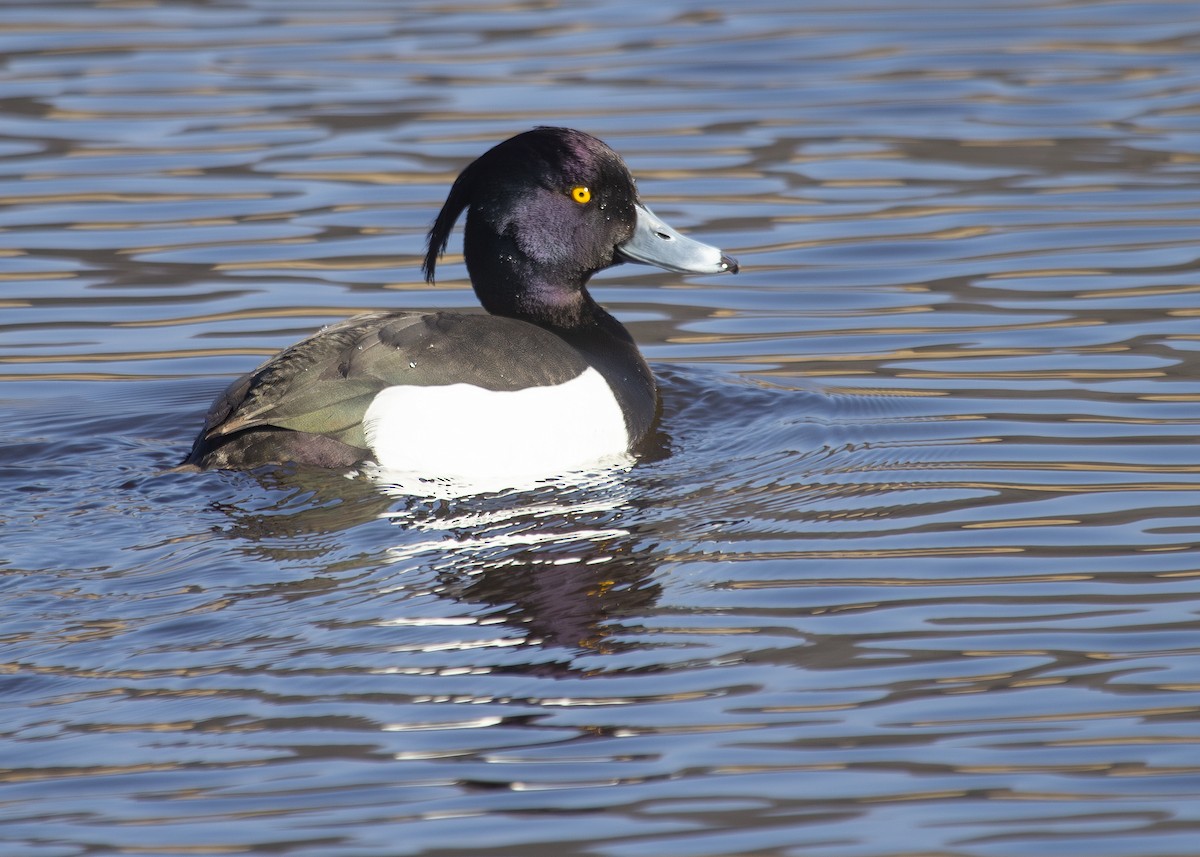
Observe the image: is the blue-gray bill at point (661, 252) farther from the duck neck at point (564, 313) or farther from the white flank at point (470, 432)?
the white flank at point (470, 432)

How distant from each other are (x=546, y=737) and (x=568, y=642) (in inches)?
22.6

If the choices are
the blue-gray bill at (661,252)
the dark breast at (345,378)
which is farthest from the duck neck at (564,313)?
the dark breast at (345,378)

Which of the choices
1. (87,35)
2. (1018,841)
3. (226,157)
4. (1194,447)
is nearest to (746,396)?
(1194,447)

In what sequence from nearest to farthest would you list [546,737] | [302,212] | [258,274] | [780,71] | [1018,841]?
[1018,841] < [546,737] < [258,274] < [302,212] < [780,71]

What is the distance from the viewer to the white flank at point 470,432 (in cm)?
593

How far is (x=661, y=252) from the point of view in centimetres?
705

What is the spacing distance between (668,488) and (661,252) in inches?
54.0

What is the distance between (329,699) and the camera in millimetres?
4340

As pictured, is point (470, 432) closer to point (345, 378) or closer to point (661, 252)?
point (345, 378)

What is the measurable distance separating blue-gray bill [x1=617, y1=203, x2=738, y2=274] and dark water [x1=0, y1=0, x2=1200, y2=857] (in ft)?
1.50

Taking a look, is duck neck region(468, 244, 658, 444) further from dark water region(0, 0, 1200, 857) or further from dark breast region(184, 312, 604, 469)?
dark breast region(184, 312, 604, 469)

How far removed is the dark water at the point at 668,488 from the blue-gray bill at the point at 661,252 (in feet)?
1.50

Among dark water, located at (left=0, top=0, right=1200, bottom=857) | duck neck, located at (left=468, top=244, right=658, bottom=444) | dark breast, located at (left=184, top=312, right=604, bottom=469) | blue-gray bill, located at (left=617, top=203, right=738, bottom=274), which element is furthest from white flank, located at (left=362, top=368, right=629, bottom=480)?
blue-gray bill, located at (left=617, top=203, right=738, bottom=274)

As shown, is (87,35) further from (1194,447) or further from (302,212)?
(1194,447)
